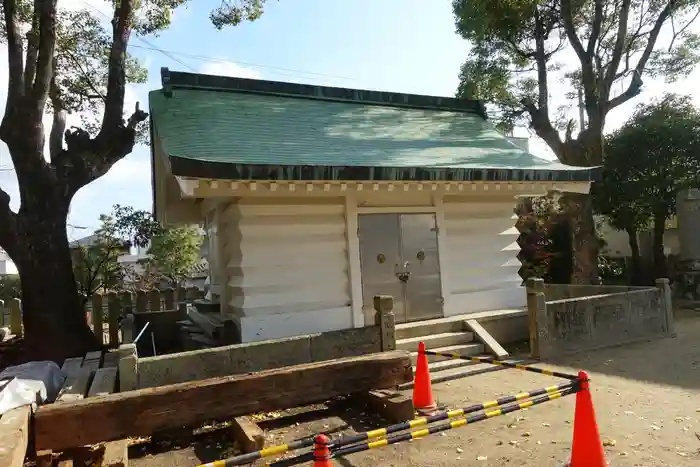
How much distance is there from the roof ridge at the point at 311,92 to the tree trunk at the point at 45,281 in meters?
3.69

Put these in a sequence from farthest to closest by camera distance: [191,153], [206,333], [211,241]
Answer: [211,241]
[206,333]
[191,153]

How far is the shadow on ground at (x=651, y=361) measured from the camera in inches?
287

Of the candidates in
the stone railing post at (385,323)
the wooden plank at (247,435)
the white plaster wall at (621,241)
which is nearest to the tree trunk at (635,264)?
the white plaster wall at (621,241)

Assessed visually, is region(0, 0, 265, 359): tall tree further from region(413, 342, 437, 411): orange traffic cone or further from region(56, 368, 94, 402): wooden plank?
region(413, 342, 437, 411): orange traffic cone

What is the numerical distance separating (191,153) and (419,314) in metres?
4.78

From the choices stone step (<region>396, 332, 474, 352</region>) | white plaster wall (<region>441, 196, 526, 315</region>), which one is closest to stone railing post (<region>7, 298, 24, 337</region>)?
stone step (<region>396, 332, 474, 352</region>)

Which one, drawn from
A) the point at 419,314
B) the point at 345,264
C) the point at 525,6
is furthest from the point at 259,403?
the point at 525,6

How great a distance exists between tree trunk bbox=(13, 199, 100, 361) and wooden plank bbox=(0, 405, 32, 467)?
427 centimetres

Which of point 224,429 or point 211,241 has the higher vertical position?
point 211,241

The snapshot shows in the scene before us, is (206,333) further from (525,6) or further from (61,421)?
(525,6)

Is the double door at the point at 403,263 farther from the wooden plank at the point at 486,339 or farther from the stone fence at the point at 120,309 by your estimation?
the stone fence at the point at 120,309

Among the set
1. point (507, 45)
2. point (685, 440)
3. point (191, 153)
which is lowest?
point (685, 440)

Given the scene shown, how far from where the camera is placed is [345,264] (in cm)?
865

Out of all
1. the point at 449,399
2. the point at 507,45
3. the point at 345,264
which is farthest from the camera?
the point at 507,45
